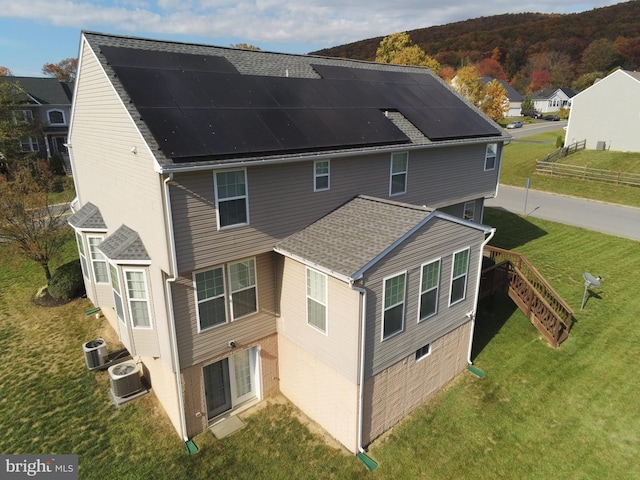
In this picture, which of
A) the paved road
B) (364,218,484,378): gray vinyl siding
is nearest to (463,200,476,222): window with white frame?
(364,218,484,378): gray vinyl siding

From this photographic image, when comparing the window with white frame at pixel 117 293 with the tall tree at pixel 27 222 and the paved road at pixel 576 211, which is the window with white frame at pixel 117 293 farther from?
the paved road at pixel 576 211

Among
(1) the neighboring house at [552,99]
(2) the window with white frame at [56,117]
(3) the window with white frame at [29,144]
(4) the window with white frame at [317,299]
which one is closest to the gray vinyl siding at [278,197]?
(4) the window with white frame at [317,299]

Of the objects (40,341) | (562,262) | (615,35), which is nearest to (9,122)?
(40,341)

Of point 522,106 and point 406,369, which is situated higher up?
point 522,106

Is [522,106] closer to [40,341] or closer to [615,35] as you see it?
[615,35]

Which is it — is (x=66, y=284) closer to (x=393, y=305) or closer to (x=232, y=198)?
(x=232, y=198)

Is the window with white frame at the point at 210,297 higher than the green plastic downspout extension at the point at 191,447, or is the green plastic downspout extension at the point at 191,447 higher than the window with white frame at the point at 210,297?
the window with white frame at the point at 210,297

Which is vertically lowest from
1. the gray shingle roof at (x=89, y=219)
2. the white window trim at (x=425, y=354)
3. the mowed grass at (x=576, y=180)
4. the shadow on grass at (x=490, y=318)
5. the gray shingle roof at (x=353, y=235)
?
the shadow on grass at (x=490, y=318)

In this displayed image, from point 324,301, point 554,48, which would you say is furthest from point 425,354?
point 554,48
